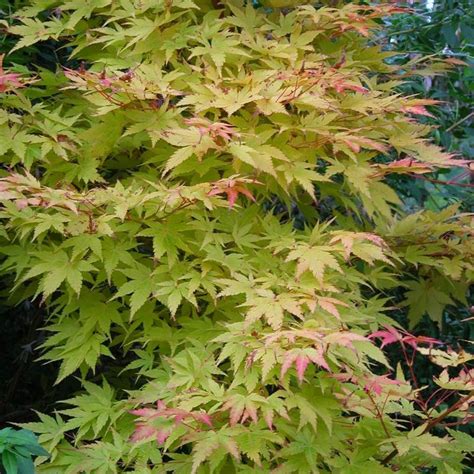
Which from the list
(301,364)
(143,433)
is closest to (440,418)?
(301,364)

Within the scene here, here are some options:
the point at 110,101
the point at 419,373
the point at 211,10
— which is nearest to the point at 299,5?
the point at 211,10

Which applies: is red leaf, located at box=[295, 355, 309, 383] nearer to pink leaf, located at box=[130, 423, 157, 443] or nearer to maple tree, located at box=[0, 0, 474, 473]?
maple tree, located at box=[0, 0, 474, 473]

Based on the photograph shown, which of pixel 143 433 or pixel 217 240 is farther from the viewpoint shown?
pixel 217 240

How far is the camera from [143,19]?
2.39 metres

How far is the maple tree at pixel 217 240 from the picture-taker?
74.2 inches

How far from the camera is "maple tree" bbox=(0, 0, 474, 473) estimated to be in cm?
189

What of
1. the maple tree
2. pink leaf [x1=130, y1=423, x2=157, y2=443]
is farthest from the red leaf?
pink leaf [x1=130, y1=423, x2=157, y2=443]

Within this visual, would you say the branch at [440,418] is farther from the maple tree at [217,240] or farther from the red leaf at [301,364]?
the red leaf at [301,364]

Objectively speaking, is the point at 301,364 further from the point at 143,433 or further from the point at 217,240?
the point at 217,240

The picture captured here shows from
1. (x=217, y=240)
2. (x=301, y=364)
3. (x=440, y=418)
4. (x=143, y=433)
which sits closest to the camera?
(x=301, y=364)

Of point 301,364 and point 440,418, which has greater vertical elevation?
point 301,364

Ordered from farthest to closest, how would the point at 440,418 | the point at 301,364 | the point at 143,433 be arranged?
the point at 440,418 → the point at 143,433 → the point at 301,364

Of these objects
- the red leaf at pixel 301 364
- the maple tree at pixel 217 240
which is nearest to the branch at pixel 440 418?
the maple tree at pixel 217 240

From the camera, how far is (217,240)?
2129mm
